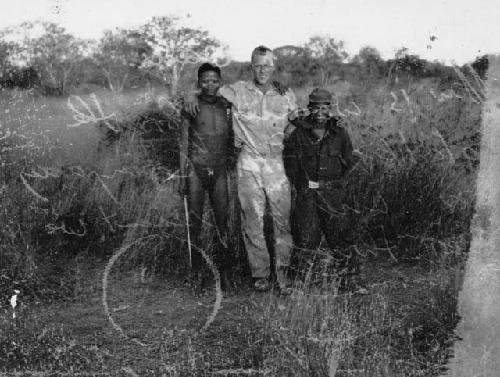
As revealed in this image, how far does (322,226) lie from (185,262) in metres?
1.28

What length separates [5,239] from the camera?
503 cm

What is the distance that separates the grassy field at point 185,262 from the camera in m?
3.54

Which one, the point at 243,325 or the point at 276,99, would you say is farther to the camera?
the point at 276,99

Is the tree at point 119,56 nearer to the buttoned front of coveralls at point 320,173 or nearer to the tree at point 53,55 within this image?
the tree at point 53,55

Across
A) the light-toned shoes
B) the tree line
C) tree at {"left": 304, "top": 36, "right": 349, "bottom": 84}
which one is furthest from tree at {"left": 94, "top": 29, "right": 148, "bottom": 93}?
the light-toned shoes

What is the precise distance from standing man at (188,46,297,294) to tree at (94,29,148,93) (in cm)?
404

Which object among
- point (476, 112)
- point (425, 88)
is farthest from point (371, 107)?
point (476, 112)

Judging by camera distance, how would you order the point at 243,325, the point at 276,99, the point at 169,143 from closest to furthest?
the point at 243,325 < the point at 276,99 < the point at 169,143

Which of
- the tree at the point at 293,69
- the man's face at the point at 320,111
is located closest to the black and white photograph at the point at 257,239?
the man's face at the point at 320,111

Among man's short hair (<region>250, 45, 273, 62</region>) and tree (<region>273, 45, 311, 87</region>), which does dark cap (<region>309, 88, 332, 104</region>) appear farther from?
tree (<region>273, 45, 311, 87</region>)

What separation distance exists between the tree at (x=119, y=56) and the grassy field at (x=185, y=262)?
1271mm

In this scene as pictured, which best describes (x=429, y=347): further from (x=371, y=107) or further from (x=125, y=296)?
(x=371, y=107)

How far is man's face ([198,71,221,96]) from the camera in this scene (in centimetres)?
470

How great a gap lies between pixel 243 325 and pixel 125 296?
1.17 m
